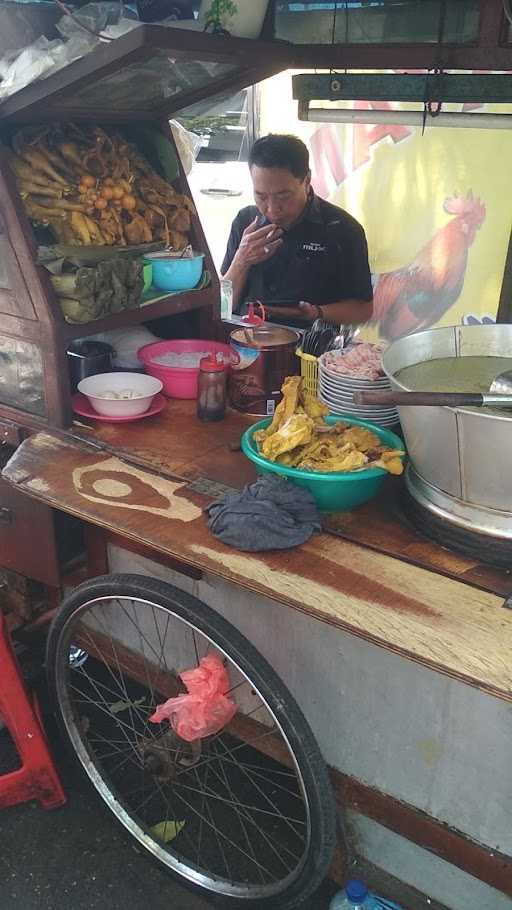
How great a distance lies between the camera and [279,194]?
3.74 metres

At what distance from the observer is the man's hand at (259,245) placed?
386cm

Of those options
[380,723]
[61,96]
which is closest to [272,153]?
[61,96]

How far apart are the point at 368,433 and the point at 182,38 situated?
3.94ft

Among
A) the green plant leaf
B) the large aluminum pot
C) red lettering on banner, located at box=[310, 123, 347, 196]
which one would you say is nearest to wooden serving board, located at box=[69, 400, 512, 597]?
the large aluminum pot

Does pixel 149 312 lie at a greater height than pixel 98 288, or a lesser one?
lesser

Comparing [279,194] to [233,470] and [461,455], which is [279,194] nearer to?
[233,470]

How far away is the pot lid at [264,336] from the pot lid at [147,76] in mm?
871

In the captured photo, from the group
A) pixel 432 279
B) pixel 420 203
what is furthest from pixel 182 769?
pixel 420 203

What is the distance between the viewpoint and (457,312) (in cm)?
536

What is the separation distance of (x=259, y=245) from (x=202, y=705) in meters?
2.52

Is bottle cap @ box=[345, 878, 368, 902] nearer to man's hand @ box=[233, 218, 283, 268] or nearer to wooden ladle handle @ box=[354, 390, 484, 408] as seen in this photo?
wooden ladle handle @ box=[354, 390, 484, 408]

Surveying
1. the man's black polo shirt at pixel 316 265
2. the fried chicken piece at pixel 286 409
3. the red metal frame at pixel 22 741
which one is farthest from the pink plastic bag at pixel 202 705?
the man's black polo shirt at pixel 316 265

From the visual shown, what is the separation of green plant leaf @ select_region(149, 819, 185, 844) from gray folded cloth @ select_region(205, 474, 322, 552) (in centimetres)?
137

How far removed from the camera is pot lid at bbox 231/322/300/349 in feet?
8.33
